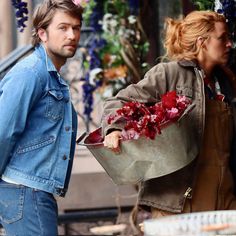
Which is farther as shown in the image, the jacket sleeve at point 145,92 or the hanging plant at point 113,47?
the hanging plant at point 113,47

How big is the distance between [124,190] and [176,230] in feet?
18.4

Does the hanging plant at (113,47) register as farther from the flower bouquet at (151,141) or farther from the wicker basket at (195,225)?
the wicker basket at (195,225)

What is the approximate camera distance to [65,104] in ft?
16.7

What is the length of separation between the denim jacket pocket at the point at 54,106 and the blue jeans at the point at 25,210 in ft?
1.28

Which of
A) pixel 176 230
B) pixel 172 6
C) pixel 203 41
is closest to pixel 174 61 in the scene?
pixel 203 41

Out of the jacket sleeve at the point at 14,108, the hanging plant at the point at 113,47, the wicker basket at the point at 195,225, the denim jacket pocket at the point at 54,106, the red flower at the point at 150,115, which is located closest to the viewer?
the wicker basket at the point at 195,225

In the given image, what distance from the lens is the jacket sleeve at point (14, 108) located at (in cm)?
483

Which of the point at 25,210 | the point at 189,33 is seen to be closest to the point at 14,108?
the point at 25,210

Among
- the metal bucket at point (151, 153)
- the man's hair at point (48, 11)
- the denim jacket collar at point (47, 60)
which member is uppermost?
the man's hair at point (48, 11)

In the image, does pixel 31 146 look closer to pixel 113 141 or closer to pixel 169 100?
pixel 113 141

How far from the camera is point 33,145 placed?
16.1 feet

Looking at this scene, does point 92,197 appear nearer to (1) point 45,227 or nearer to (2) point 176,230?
(1) point 45,227

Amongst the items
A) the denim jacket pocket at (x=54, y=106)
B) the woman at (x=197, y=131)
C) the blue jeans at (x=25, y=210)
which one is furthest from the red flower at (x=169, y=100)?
the blue jeans at (x=25, y=210)

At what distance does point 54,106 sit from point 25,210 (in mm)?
549
